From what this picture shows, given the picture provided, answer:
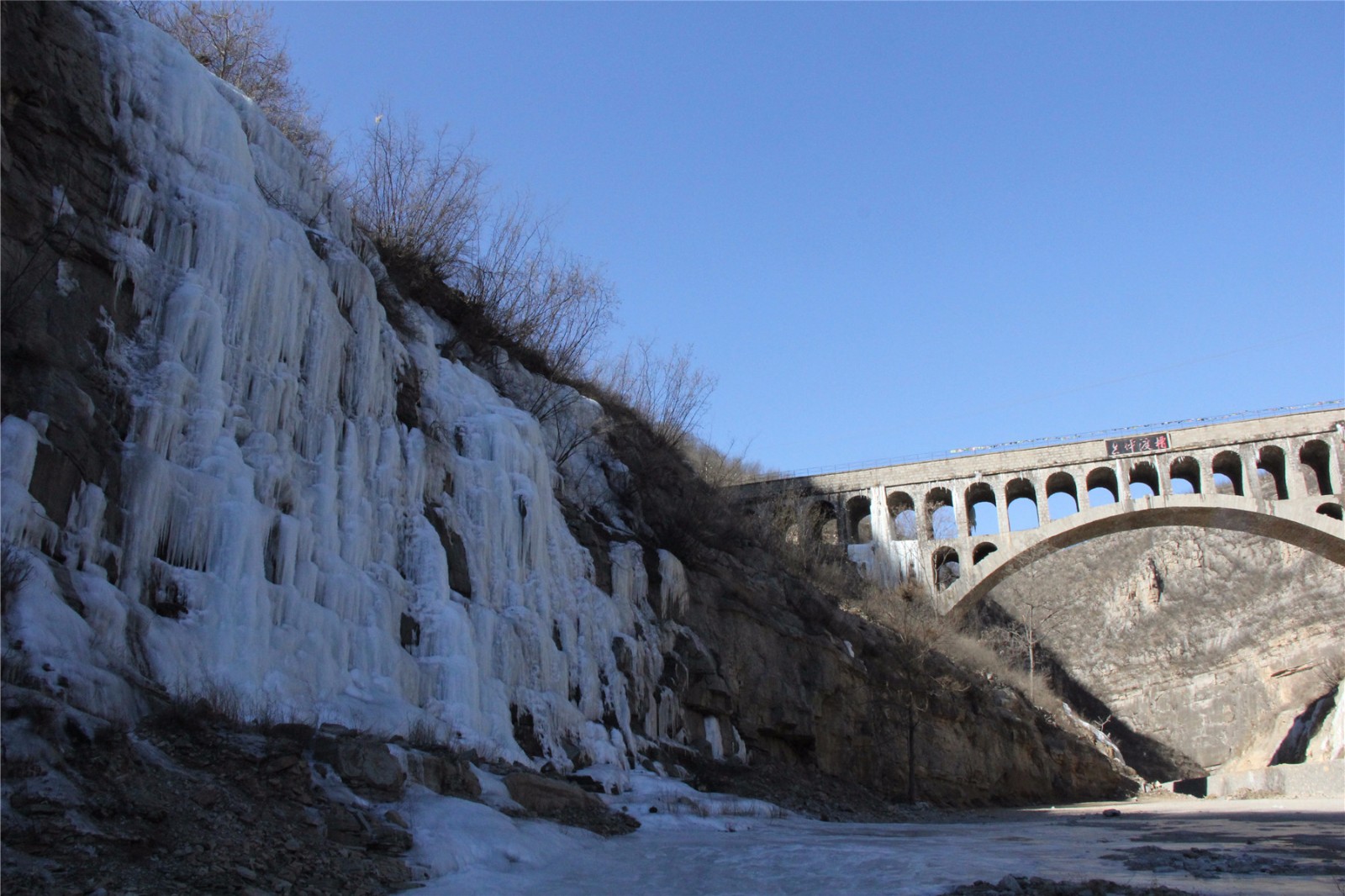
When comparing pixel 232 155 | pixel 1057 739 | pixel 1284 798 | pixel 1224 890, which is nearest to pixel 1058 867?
pixel 1224 890

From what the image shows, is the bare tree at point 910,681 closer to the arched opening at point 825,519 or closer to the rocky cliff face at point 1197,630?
the arched opening at point 825,519

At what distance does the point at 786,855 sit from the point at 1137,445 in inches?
1467

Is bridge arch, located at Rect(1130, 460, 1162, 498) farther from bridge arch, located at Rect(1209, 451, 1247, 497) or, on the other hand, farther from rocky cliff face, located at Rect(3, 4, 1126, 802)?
rocky cliff face, located at Rect(3, 4, 1126, 802)

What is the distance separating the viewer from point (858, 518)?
45.8 meters

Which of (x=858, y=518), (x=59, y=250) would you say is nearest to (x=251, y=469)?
(x=59, y=250)

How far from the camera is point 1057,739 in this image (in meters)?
31.7

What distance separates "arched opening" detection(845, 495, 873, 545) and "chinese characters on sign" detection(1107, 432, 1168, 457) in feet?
32.1

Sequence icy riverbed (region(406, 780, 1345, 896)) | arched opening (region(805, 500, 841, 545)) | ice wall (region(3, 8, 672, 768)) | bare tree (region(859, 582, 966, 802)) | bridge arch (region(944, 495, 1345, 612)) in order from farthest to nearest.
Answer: arched opening (region(805, 500, 841, 545)) < bridge arch (region(944, 495, 1345, 612)) < bare tree (region(859, 582, 966, 802)) < ice wall (region(3, 8, 672, 768)) < icy riverbed (region(406, 780, 1345, 896))

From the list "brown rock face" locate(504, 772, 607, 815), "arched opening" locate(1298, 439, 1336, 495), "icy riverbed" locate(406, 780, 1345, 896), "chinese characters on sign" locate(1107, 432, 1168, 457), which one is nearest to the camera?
Answer: "icy riverbed" locate(406, 780, 1345, 896)

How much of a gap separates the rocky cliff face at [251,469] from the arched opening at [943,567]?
27404 mm

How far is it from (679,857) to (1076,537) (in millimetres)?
37794

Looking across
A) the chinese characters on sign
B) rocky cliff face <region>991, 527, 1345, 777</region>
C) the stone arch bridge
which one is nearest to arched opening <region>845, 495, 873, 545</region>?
the stone arch bridge

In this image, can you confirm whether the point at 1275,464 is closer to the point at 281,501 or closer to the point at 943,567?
the point at 943,567

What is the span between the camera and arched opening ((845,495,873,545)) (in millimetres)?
45219
